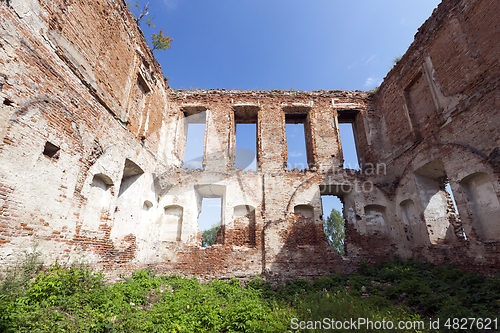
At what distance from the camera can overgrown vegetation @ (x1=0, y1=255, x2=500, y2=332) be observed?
12.8ft

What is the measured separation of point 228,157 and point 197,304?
6244mm

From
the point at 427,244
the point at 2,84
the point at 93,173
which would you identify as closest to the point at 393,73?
the point at 427,244

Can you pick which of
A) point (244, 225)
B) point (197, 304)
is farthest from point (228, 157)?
point (197, 304)

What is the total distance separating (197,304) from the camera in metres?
5.48

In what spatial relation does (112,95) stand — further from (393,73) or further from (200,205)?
(393,73)

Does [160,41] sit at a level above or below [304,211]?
above

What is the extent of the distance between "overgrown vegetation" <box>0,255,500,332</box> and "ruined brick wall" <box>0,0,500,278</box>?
2.18ft

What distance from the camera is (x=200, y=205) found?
10328mm

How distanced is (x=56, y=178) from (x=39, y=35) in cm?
292

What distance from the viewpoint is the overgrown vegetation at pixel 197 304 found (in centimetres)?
392

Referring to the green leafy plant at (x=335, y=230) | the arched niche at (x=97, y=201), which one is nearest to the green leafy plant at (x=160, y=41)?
the arched niche at (x=97, y=201)

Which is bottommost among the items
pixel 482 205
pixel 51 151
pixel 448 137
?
pixel 482 205

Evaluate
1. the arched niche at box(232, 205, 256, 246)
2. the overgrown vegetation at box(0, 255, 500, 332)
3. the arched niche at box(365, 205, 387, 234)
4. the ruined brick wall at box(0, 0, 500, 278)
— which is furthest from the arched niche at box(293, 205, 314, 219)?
the overgrown vegetation at box(0, 255, 500, 332)

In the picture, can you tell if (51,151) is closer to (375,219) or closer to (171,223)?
(171,223)
